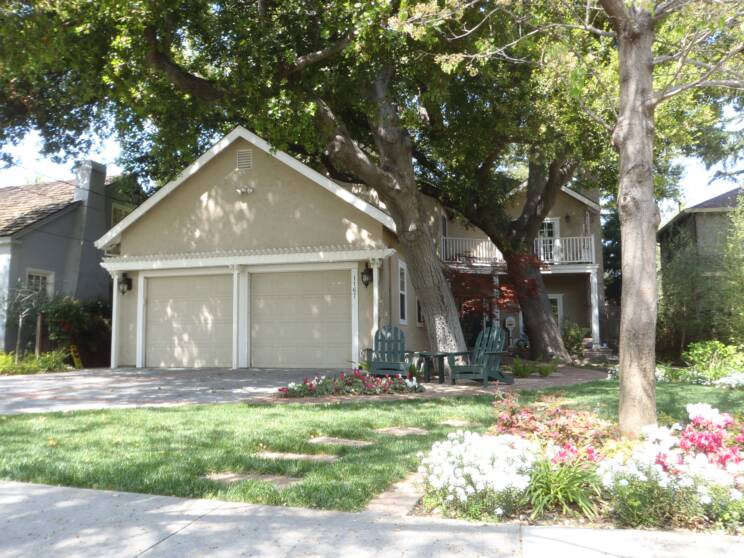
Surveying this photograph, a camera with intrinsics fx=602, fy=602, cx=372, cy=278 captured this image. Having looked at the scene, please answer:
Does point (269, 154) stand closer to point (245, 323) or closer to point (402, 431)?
point (245, 323)

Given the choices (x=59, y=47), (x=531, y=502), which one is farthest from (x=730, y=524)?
(x=59, y=47)

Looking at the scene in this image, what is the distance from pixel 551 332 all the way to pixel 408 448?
1312cm

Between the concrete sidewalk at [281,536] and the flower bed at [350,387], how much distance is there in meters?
5.69

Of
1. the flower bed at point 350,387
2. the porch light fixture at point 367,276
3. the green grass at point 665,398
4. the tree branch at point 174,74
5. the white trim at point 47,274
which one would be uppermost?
the tree branch at point 174,74

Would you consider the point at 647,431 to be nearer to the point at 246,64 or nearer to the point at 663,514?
the point at 663,514

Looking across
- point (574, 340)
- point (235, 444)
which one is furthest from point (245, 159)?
point (574, 340)

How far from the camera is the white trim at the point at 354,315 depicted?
1386cm

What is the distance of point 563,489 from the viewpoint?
12.8 ft

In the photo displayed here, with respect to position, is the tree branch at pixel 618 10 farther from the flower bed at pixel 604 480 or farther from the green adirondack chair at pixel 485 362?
the green adirondack chair at pixel 485 362

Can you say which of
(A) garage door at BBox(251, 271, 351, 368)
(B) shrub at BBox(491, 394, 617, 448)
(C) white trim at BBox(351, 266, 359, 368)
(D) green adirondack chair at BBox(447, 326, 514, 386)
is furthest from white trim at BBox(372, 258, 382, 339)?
(B) shrub at BBox(491, 394, 617, 448)

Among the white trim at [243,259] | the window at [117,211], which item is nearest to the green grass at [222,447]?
the white trim at [243,259]

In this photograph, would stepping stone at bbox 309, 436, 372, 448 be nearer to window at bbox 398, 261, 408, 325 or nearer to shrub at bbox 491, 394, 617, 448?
shrub at bbox 491, 394, 617, 448

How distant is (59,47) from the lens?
995 cm

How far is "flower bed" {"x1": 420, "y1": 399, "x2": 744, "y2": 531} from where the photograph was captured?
366 centimetres
